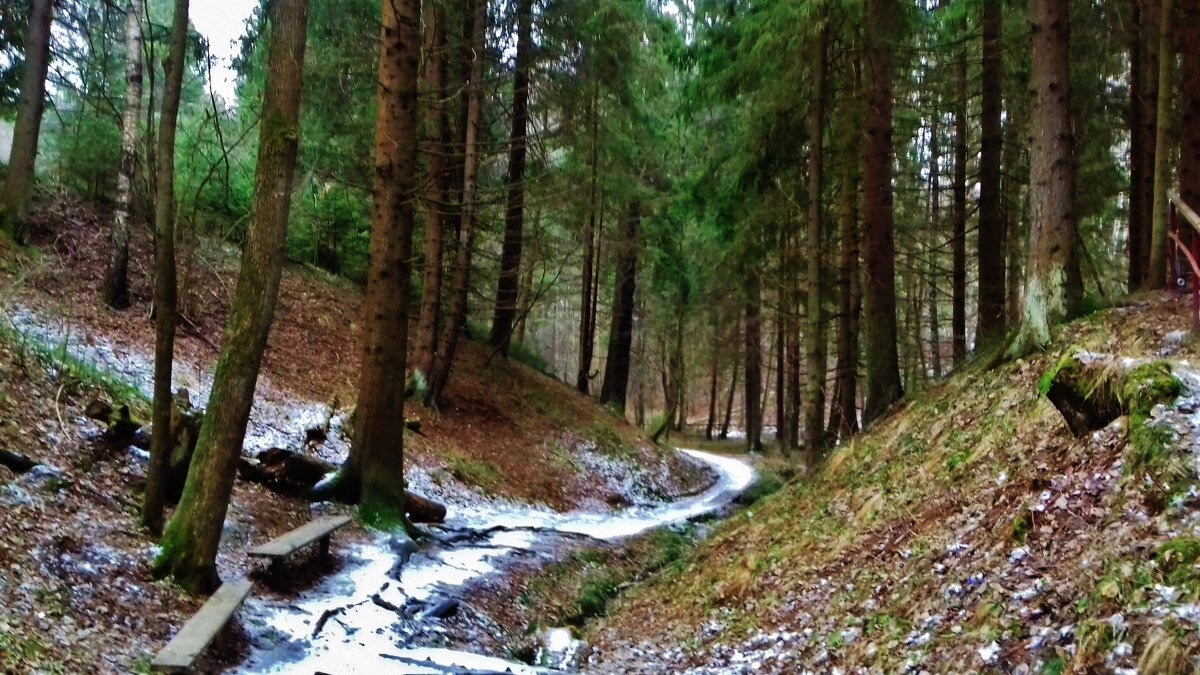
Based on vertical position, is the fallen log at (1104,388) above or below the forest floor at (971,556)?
above

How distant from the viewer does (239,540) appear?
8375mm

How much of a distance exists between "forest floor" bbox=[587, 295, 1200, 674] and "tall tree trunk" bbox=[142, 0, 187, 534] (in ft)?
13.8

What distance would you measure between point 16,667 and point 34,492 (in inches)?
116

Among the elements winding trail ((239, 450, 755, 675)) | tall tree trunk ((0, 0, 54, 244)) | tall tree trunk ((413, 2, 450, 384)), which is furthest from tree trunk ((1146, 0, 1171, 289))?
tall tree trunk ((0, 0, 54, 244))

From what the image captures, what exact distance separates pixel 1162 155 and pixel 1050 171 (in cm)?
201

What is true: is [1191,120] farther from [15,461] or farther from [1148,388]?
[15,461]

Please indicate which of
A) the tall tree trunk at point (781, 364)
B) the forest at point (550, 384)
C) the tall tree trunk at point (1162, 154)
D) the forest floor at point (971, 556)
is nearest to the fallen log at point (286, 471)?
the forest at point (550, 384)

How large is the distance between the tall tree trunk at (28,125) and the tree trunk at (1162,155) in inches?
652

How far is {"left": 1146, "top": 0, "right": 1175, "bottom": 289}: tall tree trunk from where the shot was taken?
921 centimetres

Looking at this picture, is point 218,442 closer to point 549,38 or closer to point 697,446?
point 549,38

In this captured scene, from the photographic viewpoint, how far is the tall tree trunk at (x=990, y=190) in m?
12.2

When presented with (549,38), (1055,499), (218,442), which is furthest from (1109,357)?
(549,38)

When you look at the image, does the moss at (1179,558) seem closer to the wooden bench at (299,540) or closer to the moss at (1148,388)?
the moss at (1148,388)

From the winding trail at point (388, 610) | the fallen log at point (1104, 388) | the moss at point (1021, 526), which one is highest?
the fallen log at point (1104, 388)
